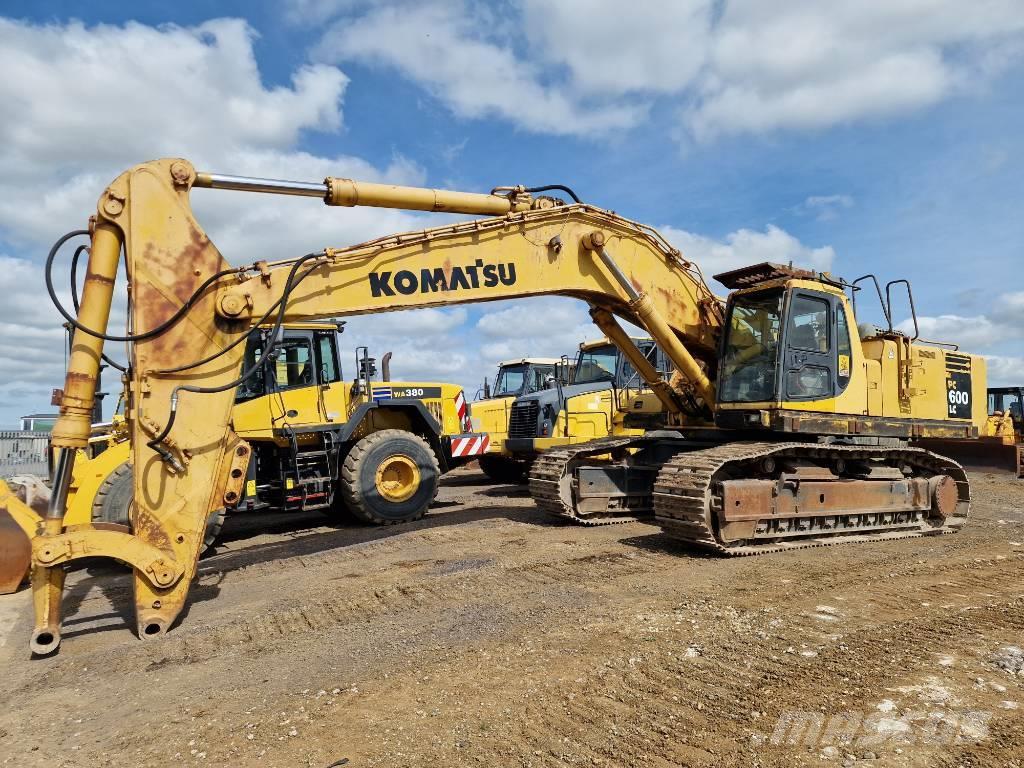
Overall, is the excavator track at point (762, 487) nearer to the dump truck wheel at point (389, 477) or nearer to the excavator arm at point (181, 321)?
the dump truck wheel at point (389, 477)

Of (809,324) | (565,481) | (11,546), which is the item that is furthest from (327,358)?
(809,324)

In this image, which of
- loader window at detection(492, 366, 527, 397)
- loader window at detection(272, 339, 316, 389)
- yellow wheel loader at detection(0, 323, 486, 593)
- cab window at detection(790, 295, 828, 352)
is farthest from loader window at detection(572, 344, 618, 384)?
loader window at detection(272, 339, 316, 389)

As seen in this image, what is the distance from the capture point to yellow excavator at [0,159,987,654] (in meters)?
5.23

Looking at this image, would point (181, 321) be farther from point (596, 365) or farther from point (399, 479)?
point (596, 365)

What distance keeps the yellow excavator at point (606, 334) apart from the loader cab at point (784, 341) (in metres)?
0.02

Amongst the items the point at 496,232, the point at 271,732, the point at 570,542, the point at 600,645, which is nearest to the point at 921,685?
the point at 600,645

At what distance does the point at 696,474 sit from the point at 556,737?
4.24 metres

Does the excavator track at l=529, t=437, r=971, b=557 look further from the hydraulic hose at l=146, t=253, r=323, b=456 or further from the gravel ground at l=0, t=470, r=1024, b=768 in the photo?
the hydraulic hose at l=146, t=253, r=323, b=456

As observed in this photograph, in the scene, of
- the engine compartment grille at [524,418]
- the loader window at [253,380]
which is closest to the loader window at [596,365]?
the engine compartment grille at [524,418]

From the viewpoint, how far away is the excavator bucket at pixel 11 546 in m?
6.58

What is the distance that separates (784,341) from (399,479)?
5.51m

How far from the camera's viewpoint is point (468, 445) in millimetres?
11438

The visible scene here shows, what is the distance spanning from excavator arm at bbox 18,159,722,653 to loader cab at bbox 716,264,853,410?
3.38 meters

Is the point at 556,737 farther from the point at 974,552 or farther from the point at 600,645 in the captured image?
the point at 974,552
